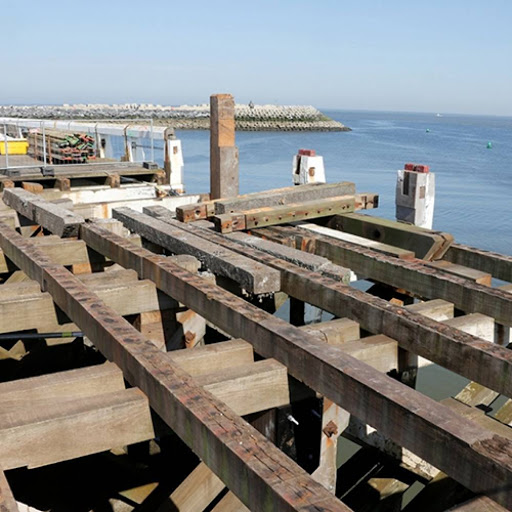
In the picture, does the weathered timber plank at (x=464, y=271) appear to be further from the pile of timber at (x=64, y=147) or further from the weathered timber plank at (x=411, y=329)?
the pile of timber at (x=64, y=147)

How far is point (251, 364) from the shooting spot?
346cm

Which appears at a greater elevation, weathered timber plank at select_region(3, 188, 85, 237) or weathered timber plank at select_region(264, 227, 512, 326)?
weathered timber plank at select_region(3, 188, 85, 237)

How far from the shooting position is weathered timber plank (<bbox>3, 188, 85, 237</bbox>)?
6721mm

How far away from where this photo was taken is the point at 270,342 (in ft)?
11.9

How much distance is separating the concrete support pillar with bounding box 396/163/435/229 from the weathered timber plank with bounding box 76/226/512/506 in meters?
4.60

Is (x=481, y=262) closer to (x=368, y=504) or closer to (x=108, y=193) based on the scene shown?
(x=368, y=504)

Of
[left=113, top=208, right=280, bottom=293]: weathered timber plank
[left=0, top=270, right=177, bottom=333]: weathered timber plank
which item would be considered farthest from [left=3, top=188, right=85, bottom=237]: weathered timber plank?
[left=0, top=270, right=177, bottom=333]: weathered timber plank

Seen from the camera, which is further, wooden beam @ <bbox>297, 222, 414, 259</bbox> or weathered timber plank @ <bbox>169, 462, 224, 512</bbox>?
wooden beam @ <bbox>297, 222, 414, 259</bbox>

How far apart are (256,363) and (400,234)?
373 centimetres

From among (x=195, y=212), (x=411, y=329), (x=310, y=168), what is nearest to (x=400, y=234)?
(x=195, y=212)

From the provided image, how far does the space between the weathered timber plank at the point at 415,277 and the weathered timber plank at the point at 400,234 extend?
2.04ft

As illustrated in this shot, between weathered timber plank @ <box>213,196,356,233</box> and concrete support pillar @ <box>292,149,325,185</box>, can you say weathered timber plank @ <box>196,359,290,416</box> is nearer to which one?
weathered timber plank @ <box>213,196,356,233</box>

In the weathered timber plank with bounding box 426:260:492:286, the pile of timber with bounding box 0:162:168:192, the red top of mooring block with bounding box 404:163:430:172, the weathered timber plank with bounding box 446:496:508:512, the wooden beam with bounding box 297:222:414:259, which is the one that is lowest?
the pile of timber with bounding box 0:162:168:192

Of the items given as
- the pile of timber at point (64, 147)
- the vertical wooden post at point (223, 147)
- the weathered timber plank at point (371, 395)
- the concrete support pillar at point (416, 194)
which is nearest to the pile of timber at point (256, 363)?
the weathered timber plank at point (371, 395)
